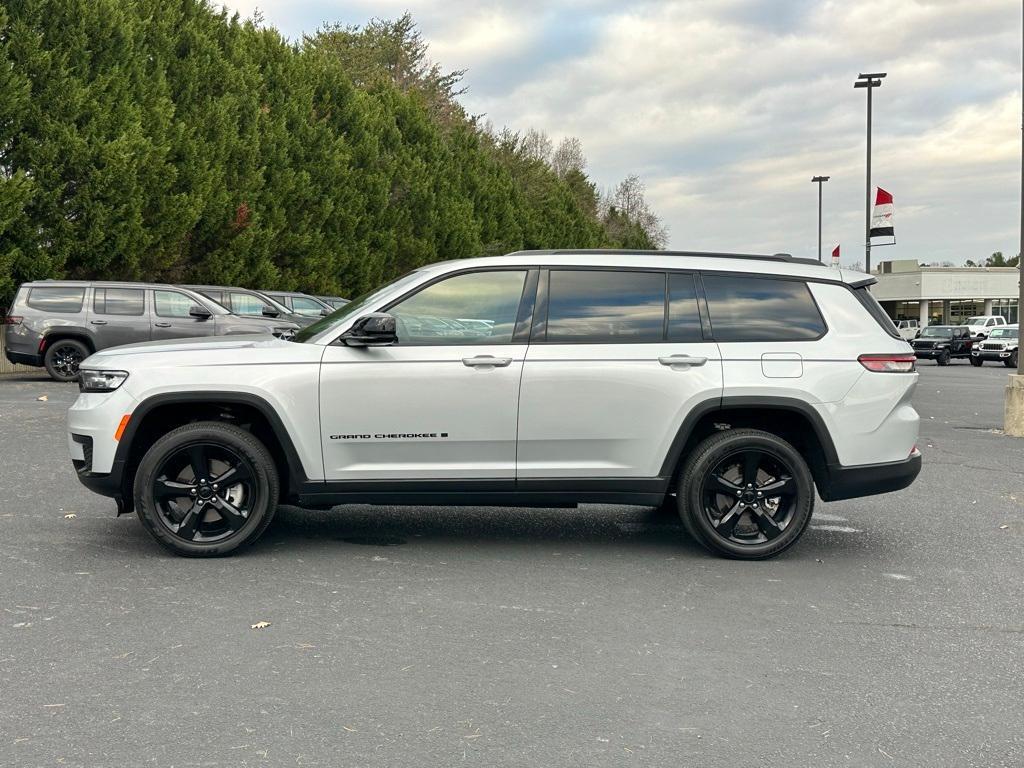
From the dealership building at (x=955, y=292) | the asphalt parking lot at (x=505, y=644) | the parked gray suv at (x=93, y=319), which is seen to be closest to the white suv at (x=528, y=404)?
the asphalt parking lot at (x=505, y=644)

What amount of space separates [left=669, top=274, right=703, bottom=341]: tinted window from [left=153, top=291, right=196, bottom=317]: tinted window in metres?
14.9

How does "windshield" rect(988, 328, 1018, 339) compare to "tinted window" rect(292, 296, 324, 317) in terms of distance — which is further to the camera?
"windshield" rect(988, 328, 1018, 339)

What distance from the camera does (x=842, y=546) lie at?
6863mm

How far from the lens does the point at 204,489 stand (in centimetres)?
614

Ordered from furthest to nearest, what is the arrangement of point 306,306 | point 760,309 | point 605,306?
point 306,306 → point 760,309 → point 605,306

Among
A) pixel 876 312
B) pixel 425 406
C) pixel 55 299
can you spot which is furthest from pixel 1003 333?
pixel 425 406

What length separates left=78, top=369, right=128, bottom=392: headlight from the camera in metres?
6.12

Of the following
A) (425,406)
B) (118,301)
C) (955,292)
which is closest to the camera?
(425,406)

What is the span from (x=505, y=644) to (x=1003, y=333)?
41277mm

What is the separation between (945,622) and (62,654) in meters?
4.10

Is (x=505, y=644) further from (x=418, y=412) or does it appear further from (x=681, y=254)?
(x=681, y=254)

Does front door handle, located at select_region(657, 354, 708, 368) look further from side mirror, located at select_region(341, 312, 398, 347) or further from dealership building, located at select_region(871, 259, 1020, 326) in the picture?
dealership building, located at select_region(871, 259, 1020, 326)

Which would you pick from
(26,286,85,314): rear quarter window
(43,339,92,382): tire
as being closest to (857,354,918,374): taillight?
(43,339,92,382): tire

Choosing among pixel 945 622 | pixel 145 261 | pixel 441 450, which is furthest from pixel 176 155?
pixel 945 622
